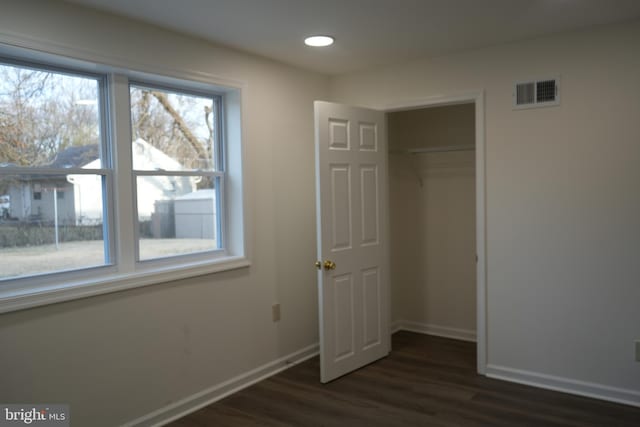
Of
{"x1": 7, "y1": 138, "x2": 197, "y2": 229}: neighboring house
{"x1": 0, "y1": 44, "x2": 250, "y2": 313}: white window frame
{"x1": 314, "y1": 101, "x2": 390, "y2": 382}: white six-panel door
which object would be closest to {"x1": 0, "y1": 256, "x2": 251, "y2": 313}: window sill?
{"x1": 0, "y1": 44, "x2": 250, "y2": 313}: white window frame

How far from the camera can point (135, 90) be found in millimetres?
3051

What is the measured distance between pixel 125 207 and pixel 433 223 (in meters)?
2.86

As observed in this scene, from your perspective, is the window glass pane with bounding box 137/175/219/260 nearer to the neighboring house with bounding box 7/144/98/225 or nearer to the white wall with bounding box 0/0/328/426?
the white wall with bounding box 0/0/328/426

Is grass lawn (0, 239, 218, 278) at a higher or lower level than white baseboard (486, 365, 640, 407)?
higher

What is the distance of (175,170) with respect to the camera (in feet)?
10.8

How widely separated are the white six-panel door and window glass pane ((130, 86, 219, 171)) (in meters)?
0.78

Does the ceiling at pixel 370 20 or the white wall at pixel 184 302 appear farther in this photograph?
the ceiling at pixel 370 20

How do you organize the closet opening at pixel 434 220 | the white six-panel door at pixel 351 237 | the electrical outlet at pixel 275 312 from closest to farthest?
1. the white six-panel door at pixel 351 237
2. the electrical outlet at pixel 275 312
3. the closet opening at pixel 434 220

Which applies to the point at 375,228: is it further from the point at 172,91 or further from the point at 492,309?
the point at 172,91

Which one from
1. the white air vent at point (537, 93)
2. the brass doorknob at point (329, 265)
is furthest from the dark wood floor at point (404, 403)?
the white air vent at point (537, 93)

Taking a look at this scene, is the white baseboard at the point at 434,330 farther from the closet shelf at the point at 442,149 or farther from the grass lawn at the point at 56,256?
the grass lawn at the point at 56,256

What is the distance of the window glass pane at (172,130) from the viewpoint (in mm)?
3074

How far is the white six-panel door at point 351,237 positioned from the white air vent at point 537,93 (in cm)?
105

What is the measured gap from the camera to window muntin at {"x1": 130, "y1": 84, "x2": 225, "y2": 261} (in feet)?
10.1
